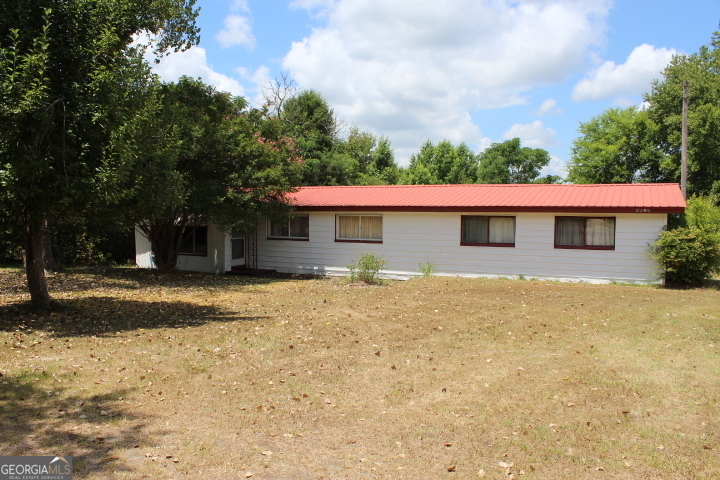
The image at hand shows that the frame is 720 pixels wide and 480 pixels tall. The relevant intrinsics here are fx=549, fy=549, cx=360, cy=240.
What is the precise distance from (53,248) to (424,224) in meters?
14.2

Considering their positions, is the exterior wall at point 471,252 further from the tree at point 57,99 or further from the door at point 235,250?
the tree at point 57,99

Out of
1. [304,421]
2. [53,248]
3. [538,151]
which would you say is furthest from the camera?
[538,151]

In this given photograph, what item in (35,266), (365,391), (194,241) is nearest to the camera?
(365,391)

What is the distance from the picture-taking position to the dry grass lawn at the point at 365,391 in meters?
4.52

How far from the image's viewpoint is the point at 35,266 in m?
10.5

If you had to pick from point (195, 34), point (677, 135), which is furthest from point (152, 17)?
point (677, 135)

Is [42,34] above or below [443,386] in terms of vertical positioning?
above

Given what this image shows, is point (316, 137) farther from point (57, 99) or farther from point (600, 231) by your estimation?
point (57, 99)

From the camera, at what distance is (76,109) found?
898 cm

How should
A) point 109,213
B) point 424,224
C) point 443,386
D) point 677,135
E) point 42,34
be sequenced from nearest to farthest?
point 443,386, point 42,34, point 109,213, point 424,224, point 677,135

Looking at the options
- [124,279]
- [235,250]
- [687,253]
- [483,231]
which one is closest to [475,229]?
[483,231]

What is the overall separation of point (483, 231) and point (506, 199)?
1.25 meters

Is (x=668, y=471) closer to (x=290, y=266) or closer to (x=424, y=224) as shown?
(x=424, y=224)

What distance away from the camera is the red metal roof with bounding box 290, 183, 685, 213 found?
1569cm
